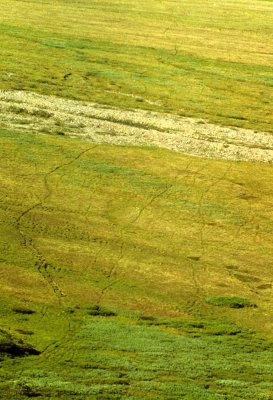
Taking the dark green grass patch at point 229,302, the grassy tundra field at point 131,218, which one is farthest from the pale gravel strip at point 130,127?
the dark green grass patch at point 229,302

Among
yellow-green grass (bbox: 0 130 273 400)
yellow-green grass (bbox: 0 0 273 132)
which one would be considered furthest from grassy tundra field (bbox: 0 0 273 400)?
yellow-green grass (bbox: 0 0 273 132)

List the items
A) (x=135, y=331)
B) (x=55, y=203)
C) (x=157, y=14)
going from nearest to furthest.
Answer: (x=135, y=331) < (x=55, y=203) < (x=157, y=14)

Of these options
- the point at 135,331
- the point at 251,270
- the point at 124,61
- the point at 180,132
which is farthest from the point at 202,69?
the point at 135,331

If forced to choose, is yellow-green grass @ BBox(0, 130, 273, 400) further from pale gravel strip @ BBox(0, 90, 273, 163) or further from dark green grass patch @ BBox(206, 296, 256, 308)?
pale gravel strip @ BBox(0, 90, 273, 163)

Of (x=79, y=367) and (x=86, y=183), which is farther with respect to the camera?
(x=86, y=183)

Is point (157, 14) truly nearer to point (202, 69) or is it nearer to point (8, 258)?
point (202, 69)

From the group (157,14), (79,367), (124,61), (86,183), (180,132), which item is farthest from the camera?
(157,14)
